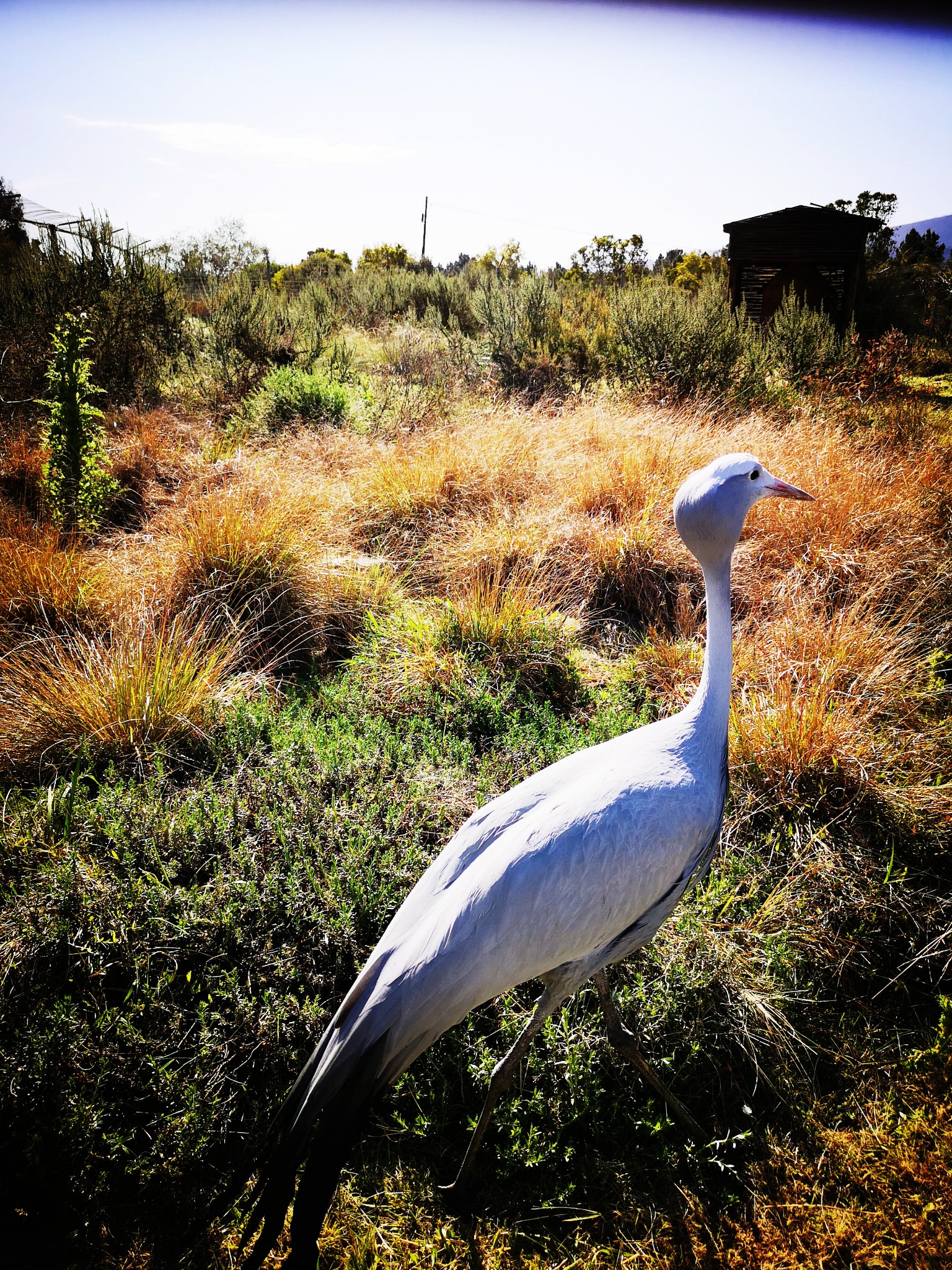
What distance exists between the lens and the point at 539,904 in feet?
4.62

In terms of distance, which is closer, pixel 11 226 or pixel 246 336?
pixel 246 336

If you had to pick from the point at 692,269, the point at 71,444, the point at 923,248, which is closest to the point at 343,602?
the point at 71,444

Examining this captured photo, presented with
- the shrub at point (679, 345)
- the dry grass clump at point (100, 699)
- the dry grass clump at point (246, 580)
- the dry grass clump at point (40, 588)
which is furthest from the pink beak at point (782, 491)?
the shrub at point (679, 345)

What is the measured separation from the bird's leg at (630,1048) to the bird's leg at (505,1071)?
0.22m

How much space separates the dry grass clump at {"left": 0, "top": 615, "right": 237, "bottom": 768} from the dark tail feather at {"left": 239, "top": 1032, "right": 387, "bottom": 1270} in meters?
1.74

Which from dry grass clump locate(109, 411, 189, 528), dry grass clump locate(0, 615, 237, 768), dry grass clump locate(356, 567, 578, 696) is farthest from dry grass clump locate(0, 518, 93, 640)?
dry grass clump locate(356, 567, 578, 696)

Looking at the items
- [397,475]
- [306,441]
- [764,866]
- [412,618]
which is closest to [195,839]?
[412,618]

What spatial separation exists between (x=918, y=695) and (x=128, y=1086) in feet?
10.8

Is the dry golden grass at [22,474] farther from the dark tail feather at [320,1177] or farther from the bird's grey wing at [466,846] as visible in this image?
the dark tail feather at [320,1177]

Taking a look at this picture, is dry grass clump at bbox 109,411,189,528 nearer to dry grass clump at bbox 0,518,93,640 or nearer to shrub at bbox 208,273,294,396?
dry grass clump at bbox 0,518,93,640

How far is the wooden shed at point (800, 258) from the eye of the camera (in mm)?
10750

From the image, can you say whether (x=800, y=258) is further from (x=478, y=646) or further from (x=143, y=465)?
(x=478, y=646)

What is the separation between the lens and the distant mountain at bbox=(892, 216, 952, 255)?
18.5 meters

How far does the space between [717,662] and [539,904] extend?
79 centimetres
